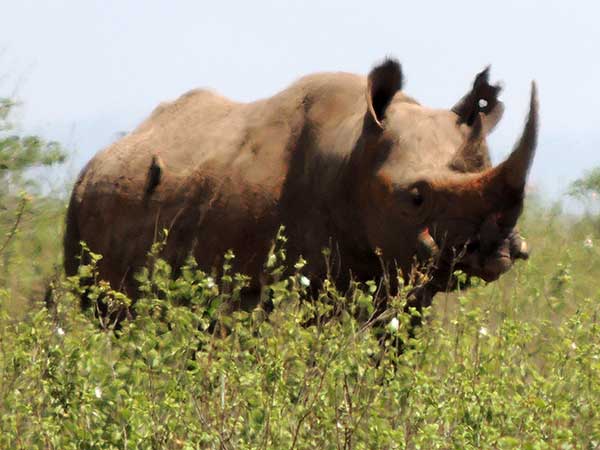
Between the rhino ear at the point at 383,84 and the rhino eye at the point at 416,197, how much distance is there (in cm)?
54

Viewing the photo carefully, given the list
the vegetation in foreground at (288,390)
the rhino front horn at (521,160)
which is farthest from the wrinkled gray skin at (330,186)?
the vegetation in foreground at (288,390)

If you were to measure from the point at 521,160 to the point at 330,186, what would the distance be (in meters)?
1.21

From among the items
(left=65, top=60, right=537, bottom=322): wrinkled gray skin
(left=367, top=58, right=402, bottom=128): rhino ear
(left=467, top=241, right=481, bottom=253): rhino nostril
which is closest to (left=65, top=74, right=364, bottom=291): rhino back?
(left=65, top=60, right=537, bottom=322): wrinkled gray skin

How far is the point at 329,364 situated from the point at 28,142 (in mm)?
9497

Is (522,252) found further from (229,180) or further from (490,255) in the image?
(229,180)

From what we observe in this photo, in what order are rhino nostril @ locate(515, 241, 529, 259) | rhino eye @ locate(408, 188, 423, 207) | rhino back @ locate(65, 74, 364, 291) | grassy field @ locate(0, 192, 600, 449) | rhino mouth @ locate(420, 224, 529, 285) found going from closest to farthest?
grassy field @ locate(0, 192, 600, 449) → rhino mouth @ locate(420, 224, 529, 285) → rhino nostril @ locate(515, 241, 529, 259) → rhino eye @ locate(408, 188, 423, 207) → rhino back @ locate(65, 74, 364, 291)

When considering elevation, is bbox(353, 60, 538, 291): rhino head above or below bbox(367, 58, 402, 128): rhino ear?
below

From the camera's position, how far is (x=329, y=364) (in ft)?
19.0

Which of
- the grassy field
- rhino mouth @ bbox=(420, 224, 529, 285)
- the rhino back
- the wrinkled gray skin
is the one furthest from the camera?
the rhino back

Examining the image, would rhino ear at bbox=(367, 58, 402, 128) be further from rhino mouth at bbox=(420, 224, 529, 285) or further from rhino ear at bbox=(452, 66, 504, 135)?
rhino mouth at bbox=(420, 224, 529, 285)

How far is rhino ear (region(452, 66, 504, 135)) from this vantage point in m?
9.24

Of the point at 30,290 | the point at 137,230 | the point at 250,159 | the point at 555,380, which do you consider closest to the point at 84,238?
the point at 137,230

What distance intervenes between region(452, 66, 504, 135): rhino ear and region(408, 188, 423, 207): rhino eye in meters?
0.54

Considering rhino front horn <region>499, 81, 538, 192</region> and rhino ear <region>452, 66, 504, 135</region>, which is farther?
rhino ear <region>452, 66, 504, 135</region>
